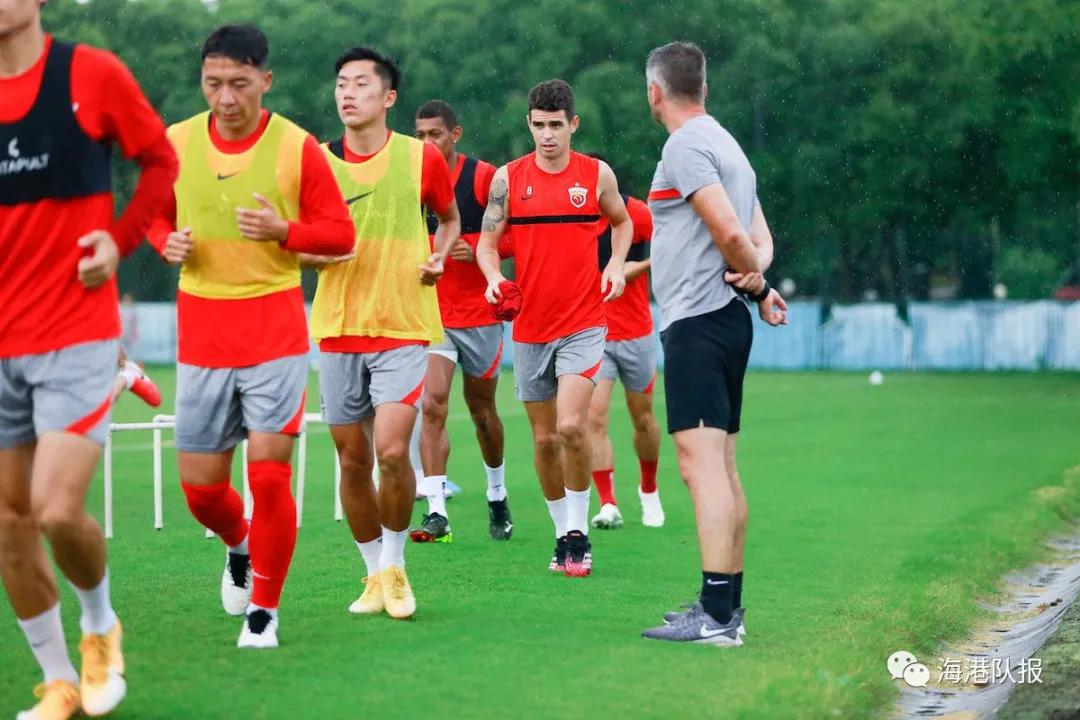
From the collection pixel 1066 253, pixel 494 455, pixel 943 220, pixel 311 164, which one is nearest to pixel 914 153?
pixel 943 220

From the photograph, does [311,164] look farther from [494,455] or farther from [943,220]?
[943,220]

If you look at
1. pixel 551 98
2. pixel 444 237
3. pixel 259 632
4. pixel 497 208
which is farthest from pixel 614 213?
pixel 259 632

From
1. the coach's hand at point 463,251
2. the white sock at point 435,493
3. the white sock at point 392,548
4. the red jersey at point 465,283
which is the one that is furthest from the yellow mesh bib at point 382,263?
the white sock at point 435,493

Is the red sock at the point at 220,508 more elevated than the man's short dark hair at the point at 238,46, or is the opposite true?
the man's short dark hair at the point at 238,46

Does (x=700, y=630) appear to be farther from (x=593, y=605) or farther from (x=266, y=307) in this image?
(x=266, y=307)

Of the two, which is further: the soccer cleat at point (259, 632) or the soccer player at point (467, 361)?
the soccer player at point (467, 361)

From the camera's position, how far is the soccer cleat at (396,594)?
8.22m

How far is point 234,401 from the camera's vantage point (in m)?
7.34

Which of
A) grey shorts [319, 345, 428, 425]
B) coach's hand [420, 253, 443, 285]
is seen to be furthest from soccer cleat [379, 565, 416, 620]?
coach's hand [420, 253, 443, 285]

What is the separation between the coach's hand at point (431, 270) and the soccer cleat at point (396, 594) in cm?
141

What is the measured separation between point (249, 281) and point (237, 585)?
1.68 m

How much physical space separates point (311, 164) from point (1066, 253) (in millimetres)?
50128

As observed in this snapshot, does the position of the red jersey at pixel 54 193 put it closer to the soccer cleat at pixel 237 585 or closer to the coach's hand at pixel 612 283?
the soccer cleat at pixel 237 585

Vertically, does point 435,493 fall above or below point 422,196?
below
